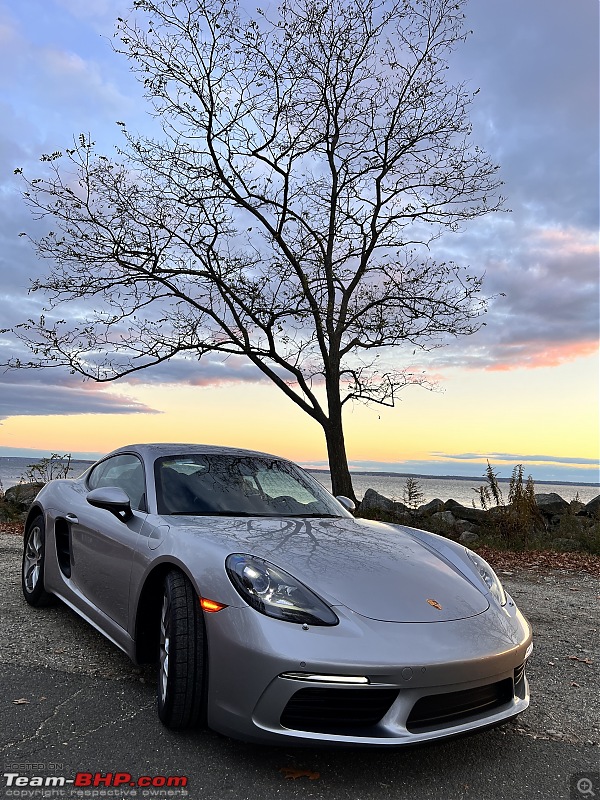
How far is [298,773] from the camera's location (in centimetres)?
273

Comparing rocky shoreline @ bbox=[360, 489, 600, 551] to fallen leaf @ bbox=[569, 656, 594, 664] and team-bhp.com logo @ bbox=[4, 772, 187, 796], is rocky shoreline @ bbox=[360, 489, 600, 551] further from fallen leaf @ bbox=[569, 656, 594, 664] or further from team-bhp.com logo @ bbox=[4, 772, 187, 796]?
team-bhp.com logo @ bbox=[4, 772, 187, 796]

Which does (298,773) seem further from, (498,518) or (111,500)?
(498,518)

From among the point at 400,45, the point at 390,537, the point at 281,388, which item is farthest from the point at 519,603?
the point at 400,45

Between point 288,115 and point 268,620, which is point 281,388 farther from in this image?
point 268,620

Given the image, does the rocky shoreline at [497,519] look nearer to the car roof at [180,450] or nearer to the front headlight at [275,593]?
the car roof at [180,450]

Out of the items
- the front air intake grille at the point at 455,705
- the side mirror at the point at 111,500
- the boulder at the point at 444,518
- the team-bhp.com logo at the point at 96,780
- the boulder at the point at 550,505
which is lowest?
the boulder at the point at 444,518

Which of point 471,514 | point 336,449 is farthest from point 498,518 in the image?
point 336,449

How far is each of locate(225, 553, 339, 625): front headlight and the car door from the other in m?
0.98

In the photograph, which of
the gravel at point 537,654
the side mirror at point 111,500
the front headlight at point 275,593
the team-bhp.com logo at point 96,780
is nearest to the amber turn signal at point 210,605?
the front headlight at point 275,593

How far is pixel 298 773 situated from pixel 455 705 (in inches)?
28.1

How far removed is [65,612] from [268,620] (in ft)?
10.3

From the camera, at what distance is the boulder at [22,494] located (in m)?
14.4

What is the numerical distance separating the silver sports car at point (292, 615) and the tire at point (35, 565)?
1.16 meters

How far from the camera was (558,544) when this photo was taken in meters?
10.9
